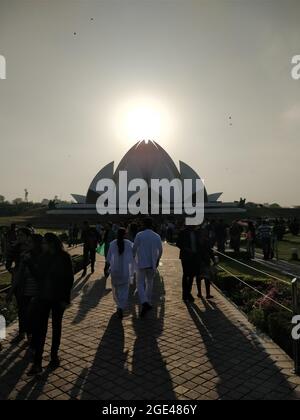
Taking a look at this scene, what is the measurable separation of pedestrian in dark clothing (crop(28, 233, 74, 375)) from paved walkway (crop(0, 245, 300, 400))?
1.11 feet

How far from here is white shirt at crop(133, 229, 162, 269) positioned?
671 cm

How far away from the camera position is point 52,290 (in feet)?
13.7

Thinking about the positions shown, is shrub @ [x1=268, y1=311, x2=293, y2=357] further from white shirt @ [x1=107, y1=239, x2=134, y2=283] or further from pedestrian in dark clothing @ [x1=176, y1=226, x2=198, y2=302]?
white shirt @ [x1=107, y1=239, x2=134, y2=283]

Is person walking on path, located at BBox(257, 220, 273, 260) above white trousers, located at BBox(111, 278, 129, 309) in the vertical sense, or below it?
above

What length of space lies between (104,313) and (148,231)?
1621mm

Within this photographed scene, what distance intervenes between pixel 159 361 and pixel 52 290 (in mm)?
1476

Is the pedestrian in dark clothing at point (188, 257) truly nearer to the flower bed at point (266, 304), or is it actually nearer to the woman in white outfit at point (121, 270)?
the flower bed at point (266, 304)

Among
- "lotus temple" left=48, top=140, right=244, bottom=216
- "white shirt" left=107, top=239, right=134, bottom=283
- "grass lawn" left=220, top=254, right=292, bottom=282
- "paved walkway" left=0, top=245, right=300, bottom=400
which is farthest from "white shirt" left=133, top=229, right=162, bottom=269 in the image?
"lotus temple" left=48, top=140, right=244, bottom=216

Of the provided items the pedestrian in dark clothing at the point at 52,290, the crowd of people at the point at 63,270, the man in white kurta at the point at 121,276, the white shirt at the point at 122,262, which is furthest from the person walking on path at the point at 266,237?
the pedestrian in dark clothing at the point at 52,290

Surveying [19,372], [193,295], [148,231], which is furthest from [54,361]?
[193,295]

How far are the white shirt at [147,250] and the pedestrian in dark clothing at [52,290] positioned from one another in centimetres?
249

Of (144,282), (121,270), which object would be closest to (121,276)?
(121,270)

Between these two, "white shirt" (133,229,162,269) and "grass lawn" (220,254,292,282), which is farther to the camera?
"grass lawn" (220,254,292,282)

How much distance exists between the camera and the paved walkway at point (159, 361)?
3598 mm
